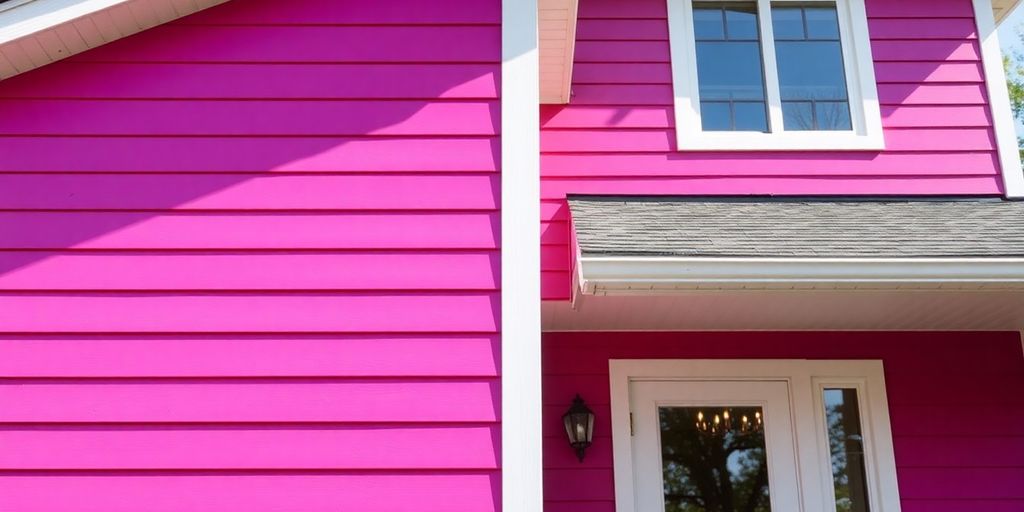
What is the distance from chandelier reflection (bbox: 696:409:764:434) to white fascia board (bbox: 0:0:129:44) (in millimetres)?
3342

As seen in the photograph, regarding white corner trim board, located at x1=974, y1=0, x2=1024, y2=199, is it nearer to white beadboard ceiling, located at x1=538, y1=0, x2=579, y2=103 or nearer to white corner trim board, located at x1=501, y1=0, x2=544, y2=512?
white beadboard ceiling, located at x1=538, y1=0, x2=579, y2=103

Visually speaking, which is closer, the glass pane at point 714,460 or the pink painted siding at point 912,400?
the pink painted siding at point 912,400

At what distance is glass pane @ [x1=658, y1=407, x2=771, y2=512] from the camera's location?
184 inches

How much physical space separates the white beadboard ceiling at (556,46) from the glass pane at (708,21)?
93 centimetres

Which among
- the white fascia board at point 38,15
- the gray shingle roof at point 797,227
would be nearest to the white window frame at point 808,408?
the gray shingle roof at point 797,227

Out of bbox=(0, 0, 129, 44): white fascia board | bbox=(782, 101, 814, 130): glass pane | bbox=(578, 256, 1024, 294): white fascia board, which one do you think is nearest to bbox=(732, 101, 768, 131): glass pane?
bbox=(782, 101, 814, 130): glass pane

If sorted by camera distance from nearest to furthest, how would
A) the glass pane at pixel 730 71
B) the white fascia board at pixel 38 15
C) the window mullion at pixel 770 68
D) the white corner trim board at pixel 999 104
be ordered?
the white fascia board at pixel 38 15 → the white corner trim board at pixel 999 104 → the window mullion at pixel 770 68 → the glass pane at pixel 730 71

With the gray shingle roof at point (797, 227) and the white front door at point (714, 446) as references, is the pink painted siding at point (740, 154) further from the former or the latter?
the white front door at point (714, 446)

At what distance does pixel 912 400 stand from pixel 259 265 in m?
3.32

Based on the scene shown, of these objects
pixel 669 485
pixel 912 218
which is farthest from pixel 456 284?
pixel 912 218

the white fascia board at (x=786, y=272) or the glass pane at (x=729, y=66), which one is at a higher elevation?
the glass pane at (x=729, y=66)

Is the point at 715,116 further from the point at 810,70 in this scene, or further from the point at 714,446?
the point at 714,446

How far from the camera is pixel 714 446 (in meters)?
4.76

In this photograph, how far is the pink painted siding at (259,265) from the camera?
3.09 meters
